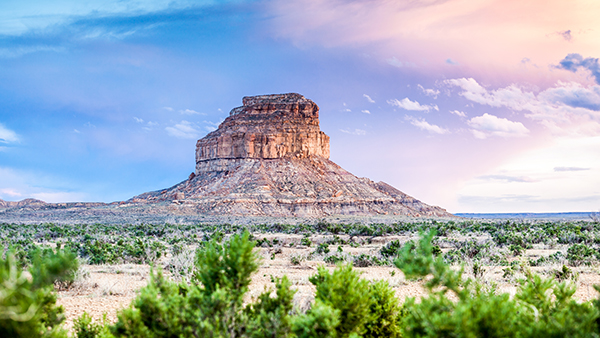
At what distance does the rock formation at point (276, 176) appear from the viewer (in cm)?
7138

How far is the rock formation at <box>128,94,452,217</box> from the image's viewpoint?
7138 cm

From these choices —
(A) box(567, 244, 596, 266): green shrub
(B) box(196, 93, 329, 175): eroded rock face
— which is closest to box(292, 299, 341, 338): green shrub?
(A) box(567, 244, 596, 266): green shrub

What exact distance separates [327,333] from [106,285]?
7690 millimetres

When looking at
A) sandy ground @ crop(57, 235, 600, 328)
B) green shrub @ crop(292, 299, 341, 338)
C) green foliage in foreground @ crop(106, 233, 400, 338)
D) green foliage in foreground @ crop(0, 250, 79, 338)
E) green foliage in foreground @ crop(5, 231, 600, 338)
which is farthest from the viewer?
sandy ground @ crop(57, 235, 600, 328)

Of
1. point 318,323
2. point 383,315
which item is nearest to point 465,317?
point 318,323

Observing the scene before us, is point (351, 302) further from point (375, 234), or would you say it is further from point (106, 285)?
point (375, 234)

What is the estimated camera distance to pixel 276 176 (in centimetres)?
8012

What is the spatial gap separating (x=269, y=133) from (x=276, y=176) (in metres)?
10.8

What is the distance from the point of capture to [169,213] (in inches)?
2502

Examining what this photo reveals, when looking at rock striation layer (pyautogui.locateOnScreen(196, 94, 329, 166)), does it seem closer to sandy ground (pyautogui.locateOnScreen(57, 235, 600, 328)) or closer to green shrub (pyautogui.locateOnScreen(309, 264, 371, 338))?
sandy ground (pyautogui.locateOnScreen(57, 235, 600, 328))

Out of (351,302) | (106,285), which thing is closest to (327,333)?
(351,302)

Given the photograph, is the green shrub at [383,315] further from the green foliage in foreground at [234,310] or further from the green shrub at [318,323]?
the green shrub at [318,323]

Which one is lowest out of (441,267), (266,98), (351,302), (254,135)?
(351,302)

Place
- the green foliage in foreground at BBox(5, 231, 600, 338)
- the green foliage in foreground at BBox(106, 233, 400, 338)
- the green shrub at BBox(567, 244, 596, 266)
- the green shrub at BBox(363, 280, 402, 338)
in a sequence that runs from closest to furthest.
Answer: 1. the green foliage in foreground at BBox(5, 231, 600, 338)
2. the green foliage in foreground at BBox(106, 233, 400, 338)
3. the green shrub at BBox(363, 280, 402, 338)
4. the green shrub at BBox(567, 244, 596, 266)
